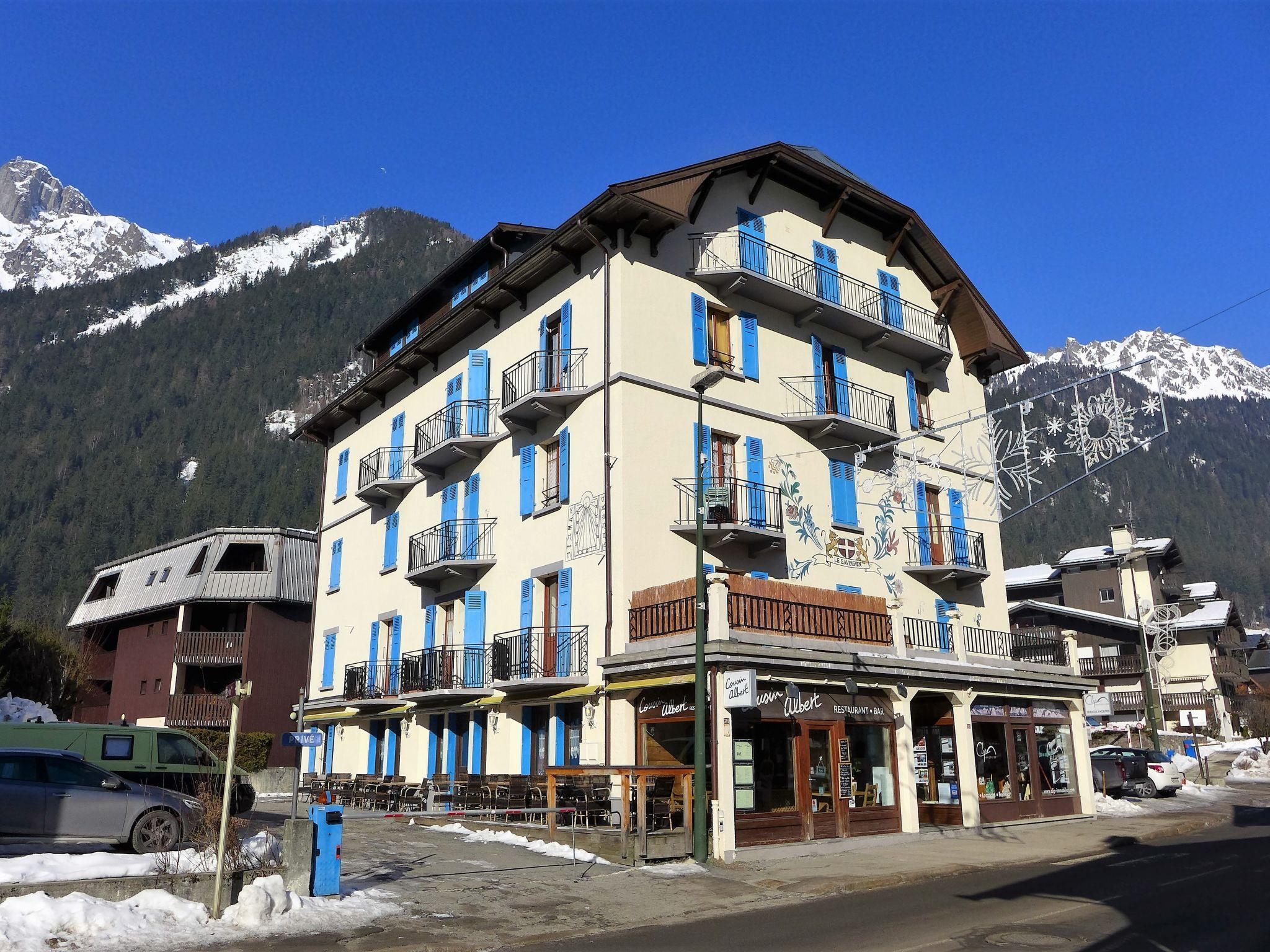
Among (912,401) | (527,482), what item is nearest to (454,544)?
(527,482)

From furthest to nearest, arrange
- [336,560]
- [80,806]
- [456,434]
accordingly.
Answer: [336,560]
[456,434]
[80,806]

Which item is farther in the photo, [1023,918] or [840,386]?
[840,386]

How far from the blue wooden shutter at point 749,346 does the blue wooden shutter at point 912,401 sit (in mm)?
6312

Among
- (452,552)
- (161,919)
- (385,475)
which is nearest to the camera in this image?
(161,919)

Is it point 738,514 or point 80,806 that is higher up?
point 738,514

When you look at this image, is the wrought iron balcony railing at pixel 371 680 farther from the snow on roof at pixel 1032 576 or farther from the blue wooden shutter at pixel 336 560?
the snow on roof at pixel 1032 576

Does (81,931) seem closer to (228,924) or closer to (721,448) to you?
(228,924)

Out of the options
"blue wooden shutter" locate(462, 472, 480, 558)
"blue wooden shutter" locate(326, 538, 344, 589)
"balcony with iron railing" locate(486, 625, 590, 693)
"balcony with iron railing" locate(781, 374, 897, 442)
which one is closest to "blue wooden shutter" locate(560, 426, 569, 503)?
"balcony with iron railing" locate(486, 625, 590, 693)

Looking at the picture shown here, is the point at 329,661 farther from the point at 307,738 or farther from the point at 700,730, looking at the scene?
the point at 700,730

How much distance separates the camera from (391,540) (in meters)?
31.6

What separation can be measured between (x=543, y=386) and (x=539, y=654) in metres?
6.39

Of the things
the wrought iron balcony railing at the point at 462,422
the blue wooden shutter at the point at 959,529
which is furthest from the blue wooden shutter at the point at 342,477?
the blue wooden shutter at the point at 959,529

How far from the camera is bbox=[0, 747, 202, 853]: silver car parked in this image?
41.5 ft

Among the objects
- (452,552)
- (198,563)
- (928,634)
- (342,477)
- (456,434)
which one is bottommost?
(928,634)
